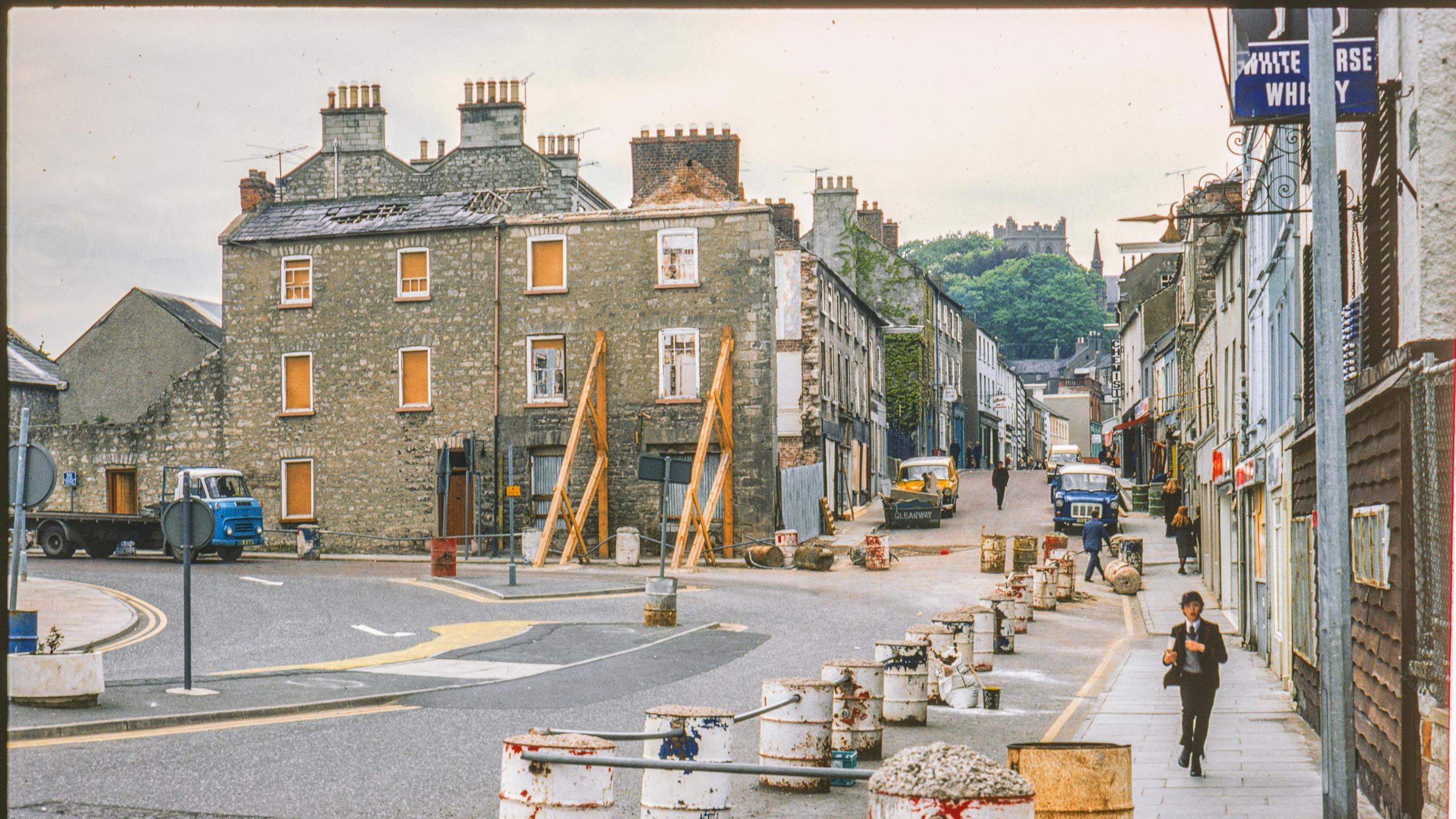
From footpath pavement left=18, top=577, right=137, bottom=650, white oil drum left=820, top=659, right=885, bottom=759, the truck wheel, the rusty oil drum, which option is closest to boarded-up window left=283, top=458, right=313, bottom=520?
the truck wheel

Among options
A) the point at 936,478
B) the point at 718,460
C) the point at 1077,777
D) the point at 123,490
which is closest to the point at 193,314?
the point at 123,490

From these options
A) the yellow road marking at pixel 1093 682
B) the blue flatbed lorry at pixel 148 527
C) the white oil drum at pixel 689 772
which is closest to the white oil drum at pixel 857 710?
the yellow road marking at pixel 1093 682

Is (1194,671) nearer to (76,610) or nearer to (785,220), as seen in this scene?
(76,610)

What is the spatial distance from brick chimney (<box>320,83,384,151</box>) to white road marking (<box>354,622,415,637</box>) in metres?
28.3

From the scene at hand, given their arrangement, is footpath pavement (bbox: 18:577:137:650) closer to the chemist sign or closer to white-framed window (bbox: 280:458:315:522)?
white-framed window (bbox: 280:458:315:522)

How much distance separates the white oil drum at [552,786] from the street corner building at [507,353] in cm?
2817

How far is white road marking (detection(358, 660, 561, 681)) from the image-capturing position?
1561 centimetres

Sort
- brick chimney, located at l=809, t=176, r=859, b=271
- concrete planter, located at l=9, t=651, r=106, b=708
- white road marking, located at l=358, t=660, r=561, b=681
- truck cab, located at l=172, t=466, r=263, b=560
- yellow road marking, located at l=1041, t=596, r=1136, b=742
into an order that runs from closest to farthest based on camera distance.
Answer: concrete planter, located at l=9, t=651, r=106, b=708 → yellow road marking, located at l=1041, t=596, r=1136, b=742 → white road marking, located at l=358, t=660, r=561, b=681 → truck cab, located at l=172, t=466, r=263, b=560 → brick chimney, located at l=809, t=176, r=859, b=271

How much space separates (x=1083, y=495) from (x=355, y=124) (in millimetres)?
25466

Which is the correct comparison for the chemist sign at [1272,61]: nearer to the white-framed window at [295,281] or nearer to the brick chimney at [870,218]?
the white-framed window at [295,281]

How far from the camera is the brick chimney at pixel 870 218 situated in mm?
Answer: 60844

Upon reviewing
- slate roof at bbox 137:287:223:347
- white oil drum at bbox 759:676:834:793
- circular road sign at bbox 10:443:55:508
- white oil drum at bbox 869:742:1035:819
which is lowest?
white oil drum at bbox 759:676:834:793

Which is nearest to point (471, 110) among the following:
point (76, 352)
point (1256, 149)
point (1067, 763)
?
point (76, 352)

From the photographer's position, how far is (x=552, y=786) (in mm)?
6727
